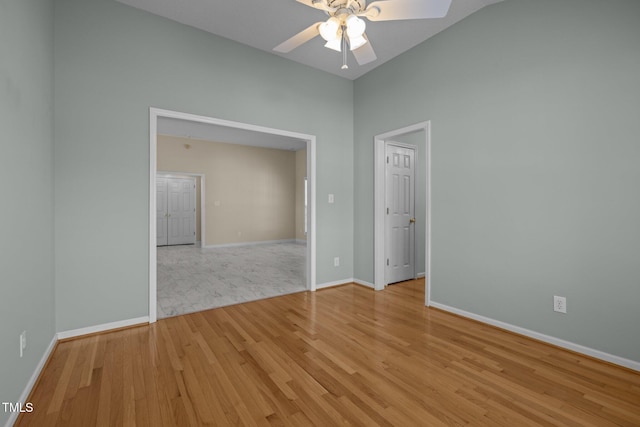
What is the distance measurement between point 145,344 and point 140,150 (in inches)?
71.9

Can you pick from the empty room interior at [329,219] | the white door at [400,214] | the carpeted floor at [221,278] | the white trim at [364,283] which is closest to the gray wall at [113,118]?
the empty room interior at [329,219]

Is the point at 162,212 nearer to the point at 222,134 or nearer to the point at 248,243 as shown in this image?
the point at 248,243

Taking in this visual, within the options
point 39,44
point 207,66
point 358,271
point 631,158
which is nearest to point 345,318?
point 358,271

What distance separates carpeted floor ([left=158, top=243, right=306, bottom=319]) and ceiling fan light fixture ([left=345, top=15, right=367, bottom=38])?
121 inches

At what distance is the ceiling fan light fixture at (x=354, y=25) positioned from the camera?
1856 mm

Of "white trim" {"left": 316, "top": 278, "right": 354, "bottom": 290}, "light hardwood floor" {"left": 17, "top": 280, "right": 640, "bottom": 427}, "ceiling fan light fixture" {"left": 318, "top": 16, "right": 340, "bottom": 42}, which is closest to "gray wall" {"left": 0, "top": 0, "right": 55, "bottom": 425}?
"light hardwood floor" {"left": 17, "top": 280, "right": 640, "bottom": 427}

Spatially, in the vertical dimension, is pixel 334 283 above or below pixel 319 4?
below

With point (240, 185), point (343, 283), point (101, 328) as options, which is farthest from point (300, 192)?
point (101, 328)

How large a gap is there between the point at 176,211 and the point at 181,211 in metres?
0.14

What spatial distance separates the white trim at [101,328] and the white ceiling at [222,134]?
15.2ft

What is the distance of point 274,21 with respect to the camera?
3010 mm

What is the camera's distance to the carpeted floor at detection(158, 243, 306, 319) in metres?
3.56

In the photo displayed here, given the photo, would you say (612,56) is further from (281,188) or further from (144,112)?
(281,188)

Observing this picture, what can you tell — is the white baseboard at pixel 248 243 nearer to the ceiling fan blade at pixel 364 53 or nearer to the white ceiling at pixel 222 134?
the white ceiling at pixel 222 134
